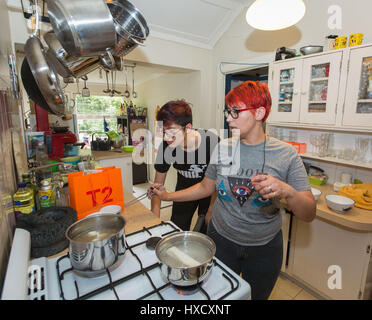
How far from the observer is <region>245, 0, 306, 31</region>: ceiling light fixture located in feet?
4.44

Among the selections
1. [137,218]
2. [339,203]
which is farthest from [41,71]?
[339,203]

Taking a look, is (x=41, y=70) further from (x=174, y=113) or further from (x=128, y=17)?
(x=174, y=113)

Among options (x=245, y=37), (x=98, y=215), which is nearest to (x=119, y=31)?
(x=98, y=215)

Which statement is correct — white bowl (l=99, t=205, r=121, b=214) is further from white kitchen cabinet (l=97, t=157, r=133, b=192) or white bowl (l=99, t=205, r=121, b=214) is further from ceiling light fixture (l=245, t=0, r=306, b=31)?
white kitchen cabinet (l=97, t=157, r=133, b=192)

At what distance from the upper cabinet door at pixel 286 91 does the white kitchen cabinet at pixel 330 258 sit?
96 cm

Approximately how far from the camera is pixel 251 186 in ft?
3.29

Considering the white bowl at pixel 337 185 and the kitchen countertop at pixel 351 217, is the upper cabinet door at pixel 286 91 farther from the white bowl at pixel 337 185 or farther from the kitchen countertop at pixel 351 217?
the kitchen countertop at pixel 351 217

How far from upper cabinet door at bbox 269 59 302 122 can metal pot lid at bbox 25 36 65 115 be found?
6.05ft

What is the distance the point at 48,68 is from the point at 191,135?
0.90 metres

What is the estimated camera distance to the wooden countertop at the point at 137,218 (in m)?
1.08

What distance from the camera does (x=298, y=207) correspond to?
907mm

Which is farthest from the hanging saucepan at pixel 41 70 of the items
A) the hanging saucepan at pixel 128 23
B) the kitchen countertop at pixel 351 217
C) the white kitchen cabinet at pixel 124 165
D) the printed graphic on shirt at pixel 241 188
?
the white kitchen cabinet at pixel 124 165

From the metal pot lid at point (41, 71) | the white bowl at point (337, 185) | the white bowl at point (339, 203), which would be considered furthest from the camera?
the white bowl at point (337, 185)

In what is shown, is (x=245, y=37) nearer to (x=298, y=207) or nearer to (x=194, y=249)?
(x=298, y=207)
